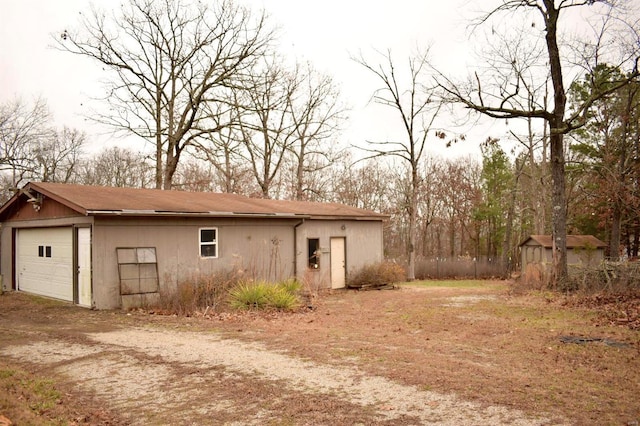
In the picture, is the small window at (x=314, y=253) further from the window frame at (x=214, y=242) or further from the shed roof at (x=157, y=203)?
the window frame at (x=214, y=242)

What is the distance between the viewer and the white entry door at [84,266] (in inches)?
539

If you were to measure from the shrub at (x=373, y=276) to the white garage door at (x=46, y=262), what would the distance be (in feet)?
34.2

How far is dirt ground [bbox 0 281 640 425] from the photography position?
538 centimetres

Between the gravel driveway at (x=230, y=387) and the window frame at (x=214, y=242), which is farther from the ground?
the window frame at (x=214, y=242)

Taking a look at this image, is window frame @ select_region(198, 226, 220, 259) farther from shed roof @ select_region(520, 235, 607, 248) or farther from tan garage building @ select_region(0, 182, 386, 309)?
shed roof @ select_region(520, 235, 607, 248)

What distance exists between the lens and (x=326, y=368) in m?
7.19

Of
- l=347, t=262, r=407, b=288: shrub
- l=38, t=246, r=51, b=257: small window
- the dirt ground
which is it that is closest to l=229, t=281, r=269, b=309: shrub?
the dirt ground

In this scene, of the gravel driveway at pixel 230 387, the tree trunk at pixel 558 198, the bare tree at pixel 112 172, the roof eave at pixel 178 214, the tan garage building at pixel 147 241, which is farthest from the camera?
the bare tree at pixel 112 172

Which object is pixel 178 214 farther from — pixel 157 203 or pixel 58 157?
pixel 58 157

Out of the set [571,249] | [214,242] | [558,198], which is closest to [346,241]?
[214,242]

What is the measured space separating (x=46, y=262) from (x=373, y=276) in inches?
459

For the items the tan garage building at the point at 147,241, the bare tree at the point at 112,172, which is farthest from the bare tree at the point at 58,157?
the tan garage building at the point at 147,241

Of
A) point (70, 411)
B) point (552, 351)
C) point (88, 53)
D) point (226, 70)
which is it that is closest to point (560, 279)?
point (552, 351)

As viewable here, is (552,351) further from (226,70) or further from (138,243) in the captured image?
(226,70)
